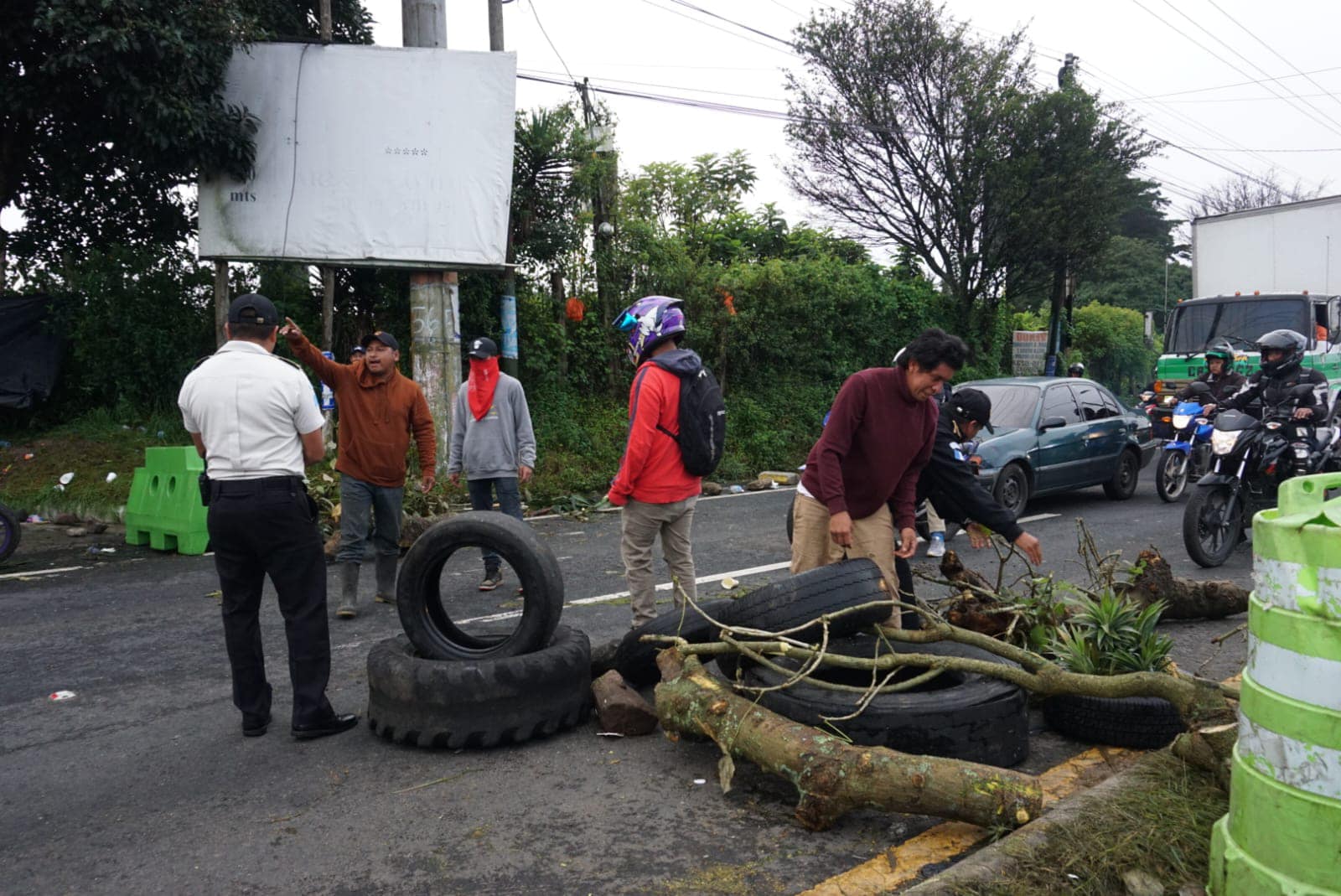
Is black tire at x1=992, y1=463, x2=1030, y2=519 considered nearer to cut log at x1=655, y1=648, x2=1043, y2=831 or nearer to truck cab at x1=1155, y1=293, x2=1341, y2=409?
cut log at x1=655, y1=648, x2=1043, y2=831

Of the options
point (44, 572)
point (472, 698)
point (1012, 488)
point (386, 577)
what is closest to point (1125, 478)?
point (1012, 488)

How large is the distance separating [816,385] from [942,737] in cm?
1629

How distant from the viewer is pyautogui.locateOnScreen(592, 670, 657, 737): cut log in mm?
4641

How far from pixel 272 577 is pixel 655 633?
1769 mm

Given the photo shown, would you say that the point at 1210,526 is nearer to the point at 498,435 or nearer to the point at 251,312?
the point at 498,435

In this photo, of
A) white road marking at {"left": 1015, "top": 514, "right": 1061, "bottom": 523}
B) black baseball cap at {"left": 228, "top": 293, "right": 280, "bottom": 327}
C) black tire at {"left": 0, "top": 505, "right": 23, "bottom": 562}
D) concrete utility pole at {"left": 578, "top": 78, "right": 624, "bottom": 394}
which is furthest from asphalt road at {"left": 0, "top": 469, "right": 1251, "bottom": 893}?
concrete utility pole at {"left": 578, "top": 78, "right": 624, "bottom": 394}

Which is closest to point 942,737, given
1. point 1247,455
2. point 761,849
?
point 761,849

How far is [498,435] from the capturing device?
7.69m

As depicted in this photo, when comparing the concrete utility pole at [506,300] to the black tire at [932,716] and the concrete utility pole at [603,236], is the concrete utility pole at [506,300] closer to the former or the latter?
the concrete utility pole at [603,236]

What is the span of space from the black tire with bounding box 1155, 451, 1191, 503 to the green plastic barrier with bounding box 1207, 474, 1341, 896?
10926mm

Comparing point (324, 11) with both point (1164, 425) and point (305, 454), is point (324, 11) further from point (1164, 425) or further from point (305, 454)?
point (1164, 425)

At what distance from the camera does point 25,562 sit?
9273mm

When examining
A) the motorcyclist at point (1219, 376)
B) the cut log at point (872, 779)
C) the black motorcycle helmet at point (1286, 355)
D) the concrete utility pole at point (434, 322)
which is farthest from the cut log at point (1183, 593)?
the concrete utility pole at point (434, 322)

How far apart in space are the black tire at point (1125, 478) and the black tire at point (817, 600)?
9.46 meters
